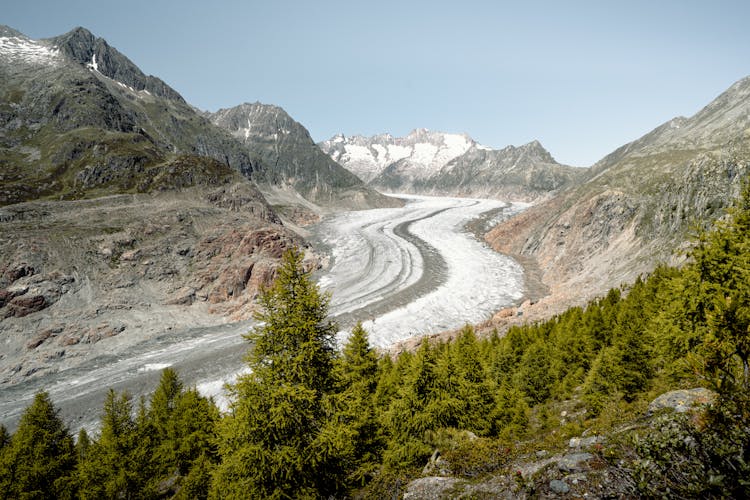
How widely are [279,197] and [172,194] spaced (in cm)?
8297

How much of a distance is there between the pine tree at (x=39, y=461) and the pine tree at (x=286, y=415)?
18.6 m

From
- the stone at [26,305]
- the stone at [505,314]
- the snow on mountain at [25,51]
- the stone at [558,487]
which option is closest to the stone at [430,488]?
the stone at [558,487]

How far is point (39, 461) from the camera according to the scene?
2250cm

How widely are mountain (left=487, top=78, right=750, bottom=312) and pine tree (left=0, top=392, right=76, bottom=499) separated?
1971 inches

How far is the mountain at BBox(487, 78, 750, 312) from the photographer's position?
42.8 meters

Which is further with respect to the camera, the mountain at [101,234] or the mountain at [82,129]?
the mountain at [82,129]

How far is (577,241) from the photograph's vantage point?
64.2 meters

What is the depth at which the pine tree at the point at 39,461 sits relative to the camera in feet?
71.8

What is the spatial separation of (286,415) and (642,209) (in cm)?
6155

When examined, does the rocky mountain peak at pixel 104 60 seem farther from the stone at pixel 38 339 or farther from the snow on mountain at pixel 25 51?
the stone at pixel 38 339

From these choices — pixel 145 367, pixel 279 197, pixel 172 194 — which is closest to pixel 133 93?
pixel 279 197

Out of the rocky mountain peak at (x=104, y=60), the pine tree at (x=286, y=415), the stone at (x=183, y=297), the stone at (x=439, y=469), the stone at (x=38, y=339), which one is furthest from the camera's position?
the rocky mountain peak at (x=104, y=60)

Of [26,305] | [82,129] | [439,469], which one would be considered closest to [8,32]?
[82,129]

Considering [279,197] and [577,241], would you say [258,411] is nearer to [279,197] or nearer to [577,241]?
[577,241]
